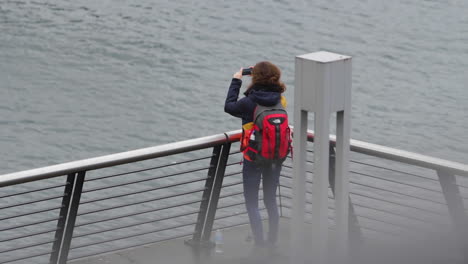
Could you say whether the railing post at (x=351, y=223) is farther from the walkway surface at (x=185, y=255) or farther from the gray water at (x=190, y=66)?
the gray water at (x=190, y=66)

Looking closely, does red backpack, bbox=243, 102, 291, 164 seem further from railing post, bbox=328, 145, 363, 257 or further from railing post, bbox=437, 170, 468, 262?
railing post, bbox=437, 170, 468, 262

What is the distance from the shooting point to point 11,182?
7.31m

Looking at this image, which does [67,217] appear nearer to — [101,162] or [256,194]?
[101,162]

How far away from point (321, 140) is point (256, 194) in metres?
2.37

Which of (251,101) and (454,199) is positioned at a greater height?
(251,101)

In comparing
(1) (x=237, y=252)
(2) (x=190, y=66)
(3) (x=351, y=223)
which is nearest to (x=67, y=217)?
(1) (x=237, y=252)

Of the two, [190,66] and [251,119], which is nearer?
[251,119]

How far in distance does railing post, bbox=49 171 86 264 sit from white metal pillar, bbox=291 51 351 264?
1930 mm

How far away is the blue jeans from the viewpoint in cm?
838

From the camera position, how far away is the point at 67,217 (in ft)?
26.1

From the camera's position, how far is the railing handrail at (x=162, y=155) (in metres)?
7.38

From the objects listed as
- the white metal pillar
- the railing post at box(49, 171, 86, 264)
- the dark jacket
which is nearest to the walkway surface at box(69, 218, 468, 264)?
the railing post at box(49, 171, 86, 264)

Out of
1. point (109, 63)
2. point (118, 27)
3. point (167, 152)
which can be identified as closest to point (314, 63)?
point (167, 152)

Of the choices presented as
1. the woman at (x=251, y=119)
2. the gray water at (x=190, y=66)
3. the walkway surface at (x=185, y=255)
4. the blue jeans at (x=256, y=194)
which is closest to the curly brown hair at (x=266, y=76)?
the woman at (x=251, y=119)
